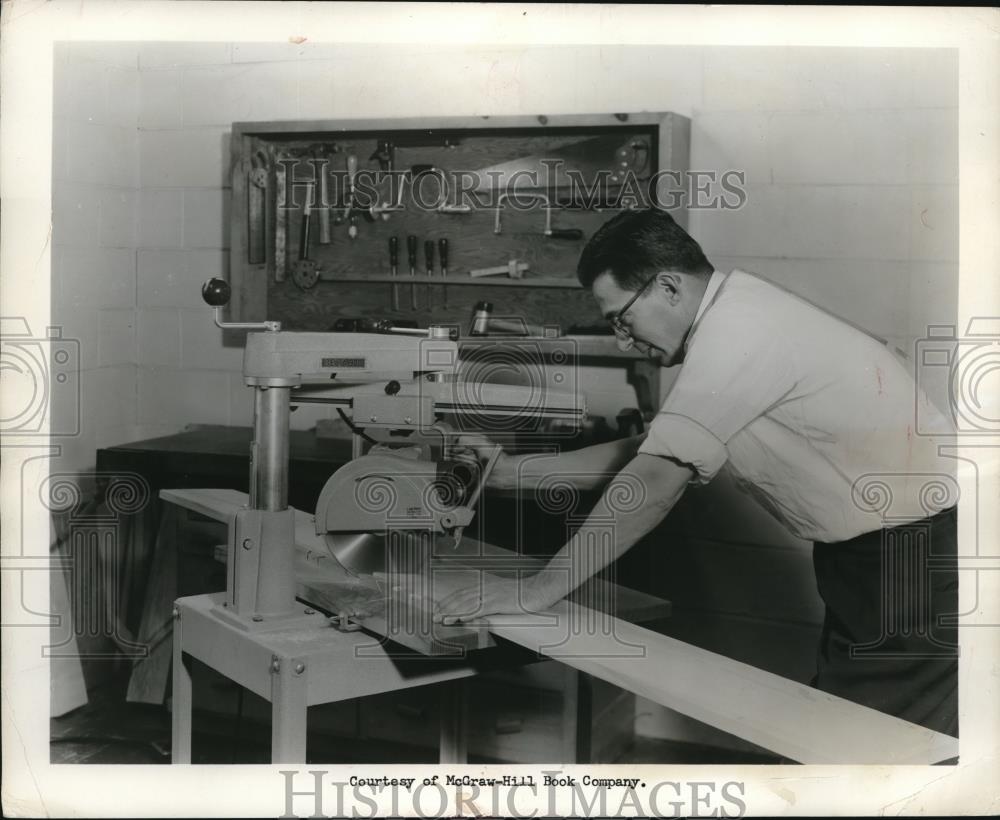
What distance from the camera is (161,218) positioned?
2928mm

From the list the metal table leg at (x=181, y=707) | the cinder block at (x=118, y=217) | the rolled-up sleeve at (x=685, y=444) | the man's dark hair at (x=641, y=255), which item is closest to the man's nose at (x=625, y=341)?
the man's dark hair at (x=641, y=255)

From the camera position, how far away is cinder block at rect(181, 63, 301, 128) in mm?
2811

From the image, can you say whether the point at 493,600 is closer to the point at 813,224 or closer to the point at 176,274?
the point at 813,224

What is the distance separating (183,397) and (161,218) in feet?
1.63

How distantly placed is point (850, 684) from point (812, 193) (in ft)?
3.60

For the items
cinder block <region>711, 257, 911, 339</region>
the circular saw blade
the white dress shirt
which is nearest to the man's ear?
the white dress shirt

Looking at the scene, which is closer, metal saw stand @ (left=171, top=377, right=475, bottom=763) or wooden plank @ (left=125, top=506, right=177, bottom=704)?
metal saw stand @ (left=171, top=377, right=475, bottom=763)

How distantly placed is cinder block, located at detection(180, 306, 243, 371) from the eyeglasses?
1.20 meters

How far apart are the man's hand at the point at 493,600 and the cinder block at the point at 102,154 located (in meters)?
1.43

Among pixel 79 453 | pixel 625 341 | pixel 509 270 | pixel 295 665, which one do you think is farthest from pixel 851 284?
pixel 79 453

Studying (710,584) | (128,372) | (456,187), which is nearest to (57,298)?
(128,372)

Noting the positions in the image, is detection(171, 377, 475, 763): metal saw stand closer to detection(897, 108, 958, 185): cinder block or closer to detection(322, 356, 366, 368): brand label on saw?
detection(322, 356, 366, 368): brand label on saw

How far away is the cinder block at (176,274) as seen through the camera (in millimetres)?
2822

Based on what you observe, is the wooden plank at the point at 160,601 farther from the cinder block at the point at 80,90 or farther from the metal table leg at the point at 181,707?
the cinder block at the point at 80,90
